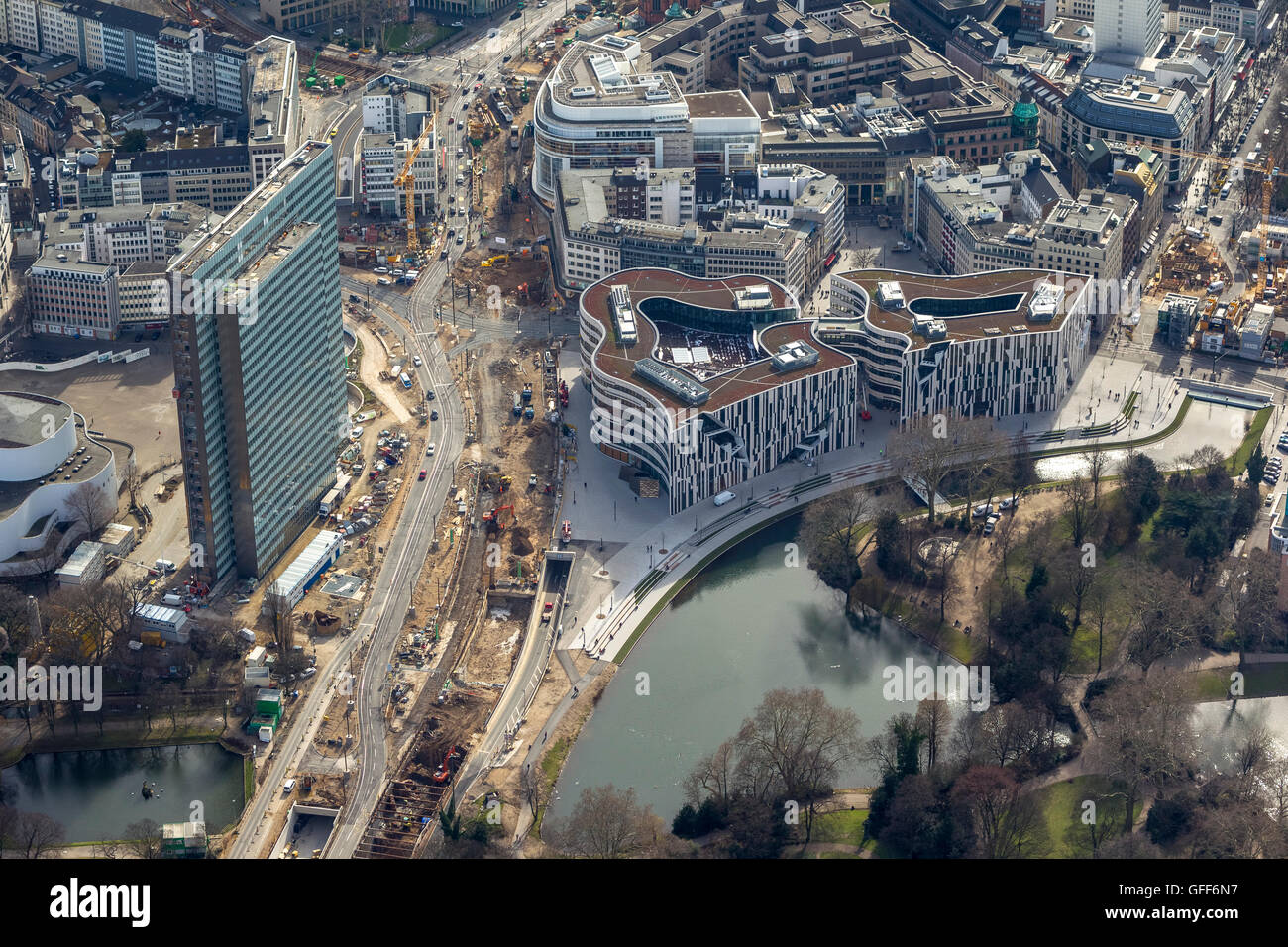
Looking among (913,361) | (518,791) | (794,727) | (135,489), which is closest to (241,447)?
(135,489)

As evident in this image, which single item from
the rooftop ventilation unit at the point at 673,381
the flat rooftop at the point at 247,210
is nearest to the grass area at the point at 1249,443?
the rooftop ventilation unit at the point at 673,381

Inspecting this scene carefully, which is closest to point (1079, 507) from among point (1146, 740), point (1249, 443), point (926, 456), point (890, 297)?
point (926, 456)

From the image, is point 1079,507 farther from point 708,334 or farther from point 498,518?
Result: point 498,518

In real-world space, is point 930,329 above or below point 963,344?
above

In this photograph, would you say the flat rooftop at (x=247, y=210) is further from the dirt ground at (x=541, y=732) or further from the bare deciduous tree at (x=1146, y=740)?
the bare deciduous tree at (x=1146, y=740)

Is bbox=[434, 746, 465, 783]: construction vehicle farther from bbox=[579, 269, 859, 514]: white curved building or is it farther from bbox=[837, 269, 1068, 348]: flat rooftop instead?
bbox=[837, 269, 1068, 348]: flat rooftop
